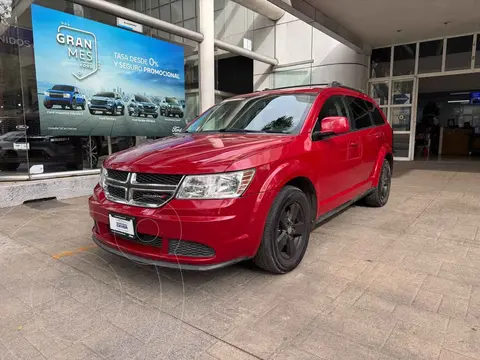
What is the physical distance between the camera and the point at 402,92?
12930mm

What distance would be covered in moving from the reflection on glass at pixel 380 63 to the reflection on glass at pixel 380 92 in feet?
1.11

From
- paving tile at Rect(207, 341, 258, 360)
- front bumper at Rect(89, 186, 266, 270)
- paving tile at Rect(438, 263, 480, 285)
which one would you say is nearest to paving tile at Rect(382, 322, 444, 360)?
paving tile at Rect(207, 341, 258, 360)

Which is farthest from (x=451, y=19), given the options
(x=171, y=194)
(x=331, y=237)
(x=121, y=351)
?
(x=121, y=351)

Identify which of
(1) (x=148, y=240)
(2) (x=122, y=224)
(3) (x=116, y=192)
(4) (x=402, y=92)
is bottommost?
(1) (x=148, y=240)

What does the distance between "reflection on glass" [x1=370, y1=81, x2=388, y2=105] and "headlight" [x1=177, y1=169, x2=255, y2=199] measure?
1223cm

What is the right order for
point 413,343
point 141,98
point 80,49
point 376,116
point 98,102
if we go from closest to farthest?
point 413,343 < point 376,116 < point 80,49 < point 98,102 < point 141,98

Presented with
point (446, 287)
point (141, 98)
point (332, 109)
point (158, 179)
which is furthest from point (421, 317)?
point (141, 98)

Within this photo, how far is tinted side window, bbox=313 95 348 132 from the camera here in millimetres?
3713

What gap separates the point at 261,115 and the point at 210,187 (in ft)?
5.03

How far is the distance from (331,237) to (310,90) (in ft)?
5.87

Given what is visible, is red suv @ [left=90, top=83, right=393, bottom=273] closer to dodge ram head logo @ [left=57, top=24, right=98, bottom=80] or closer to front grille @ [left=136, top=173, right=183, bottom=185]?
front grille @ [left=136, top=173, right=183, bottom=185]

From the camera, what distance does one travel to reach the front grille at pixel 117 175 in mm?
2941

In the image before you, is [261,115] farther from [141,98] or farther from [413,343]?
[141,98]

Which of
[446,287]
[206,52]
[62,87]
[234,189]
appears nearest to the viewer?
[234,189]
